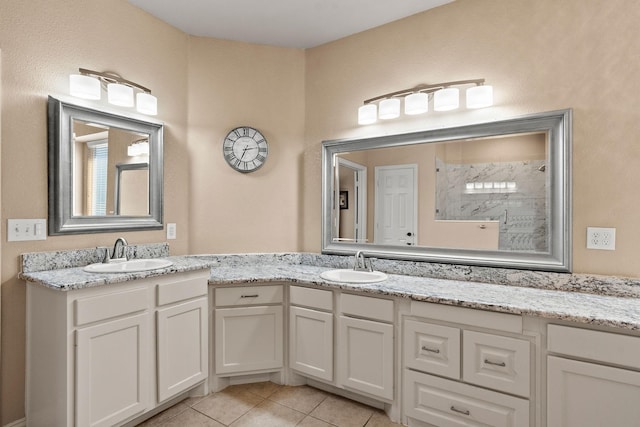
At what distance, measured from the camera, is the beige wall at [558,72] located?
1.80 m

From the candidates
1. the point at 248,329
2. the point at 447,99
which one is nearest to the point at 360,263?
the point at 248,329

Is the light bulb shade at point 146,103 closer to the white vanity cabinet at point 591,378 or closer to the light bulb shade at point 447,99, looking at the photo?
the light bulb shade at point 447,99

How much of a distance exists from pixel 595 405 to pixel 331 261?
5.62 ft

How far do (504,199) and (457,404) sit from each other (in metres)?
1.19

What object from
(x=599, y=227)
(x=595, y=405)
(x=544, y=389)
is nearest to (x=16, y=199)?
(x=544, y=389)

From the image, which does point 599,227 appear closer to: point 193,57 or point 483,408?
point 483,408

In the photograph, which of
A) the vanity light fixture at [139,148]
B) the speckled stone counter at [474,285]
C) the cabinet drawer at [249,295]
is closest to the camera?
the speckled stone counter at [474,285]

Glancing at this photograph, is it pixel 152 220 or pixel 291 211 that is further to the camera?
pixel 291 211

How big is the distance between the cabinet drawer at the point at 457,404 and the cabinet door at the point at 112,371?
1460 mm

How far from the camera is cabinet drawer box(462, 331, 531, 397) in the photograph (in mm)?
1595

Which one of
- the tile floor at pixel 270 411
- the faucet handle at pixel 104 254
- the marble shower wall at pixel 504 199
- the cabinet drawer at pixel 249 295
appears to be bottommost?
the tile floor at pixel 270 411

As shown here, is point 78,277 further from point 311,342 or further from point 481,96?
point 481,96

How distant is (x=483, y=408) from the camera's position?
Answer: 1686 mm

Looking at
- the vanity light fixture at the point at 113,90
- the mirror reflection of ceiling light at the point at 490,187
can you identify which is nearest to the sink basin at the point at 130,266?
the vanity light fixture at the point at 113,90
